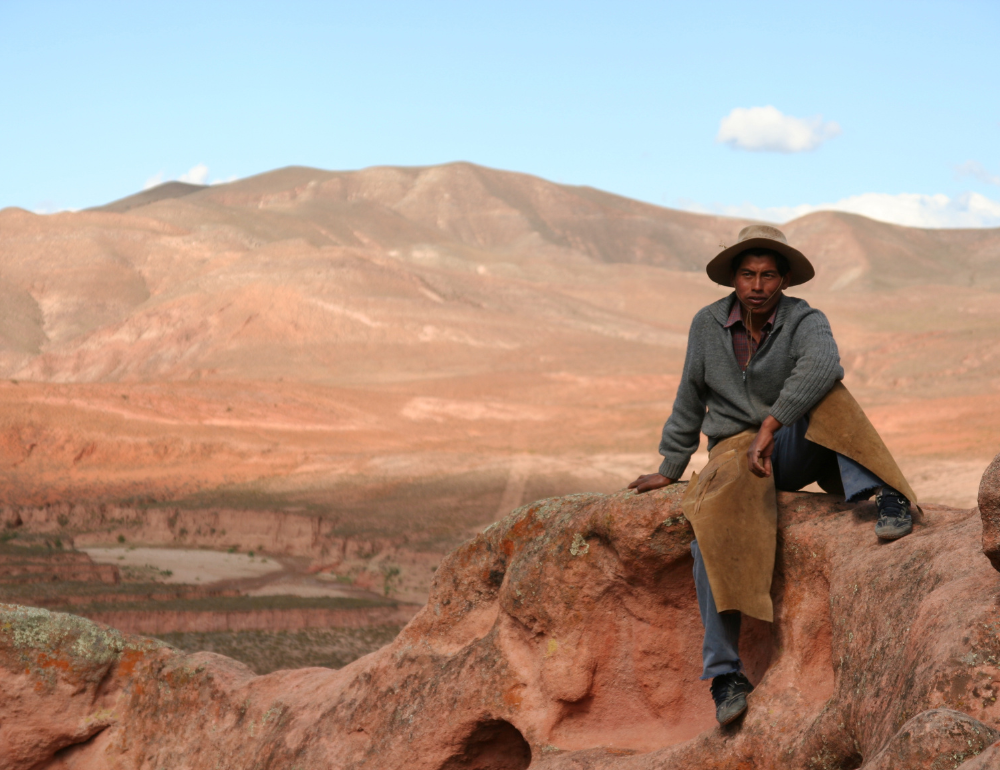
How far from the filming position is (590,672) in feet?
16.1

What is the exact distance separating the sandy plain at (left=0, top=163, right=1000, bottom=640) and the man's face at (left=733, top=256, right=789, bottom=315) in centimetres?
1219

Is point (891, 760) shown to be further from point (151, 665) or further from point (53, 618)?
point (53, 618)

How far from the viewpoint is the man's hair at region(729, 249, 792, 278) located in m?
4.46

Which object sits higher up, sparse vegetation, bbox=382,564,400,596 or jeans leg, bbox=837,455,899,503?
jeans leg, bbox=837,455,899,503

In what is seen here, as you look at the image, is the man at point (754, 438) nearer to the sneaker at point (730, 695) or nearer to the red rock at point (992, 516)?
the sneaker at point (730, 695)

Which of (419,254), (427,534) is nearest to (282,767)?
(427,534)

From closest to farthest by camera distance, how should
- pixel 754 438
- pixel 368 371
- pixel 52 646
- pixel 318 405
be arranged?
1. pixel 754 438
2. pixel 52 646
3. pixel 318 405
4. pixel 368 371

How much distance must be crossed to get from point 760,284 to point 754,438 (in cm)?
67

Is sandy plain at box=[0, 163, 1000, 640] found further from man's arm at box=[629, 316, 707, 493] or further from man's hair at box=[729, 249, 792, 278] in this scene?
man's hair at box=[729, 249, 792, 278]

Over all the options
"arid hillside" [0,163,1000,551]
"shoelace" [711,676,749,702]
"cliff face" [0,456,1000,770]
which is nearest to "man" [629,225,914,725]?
"shoelace" [711,676,749,702]

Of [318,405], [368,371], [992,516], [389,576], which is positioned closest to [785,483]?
[992,516]

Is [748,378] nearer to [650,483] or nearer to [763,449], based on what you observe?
[763,449]

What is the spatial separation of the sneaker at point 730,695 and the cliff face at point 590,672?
8 centimetres

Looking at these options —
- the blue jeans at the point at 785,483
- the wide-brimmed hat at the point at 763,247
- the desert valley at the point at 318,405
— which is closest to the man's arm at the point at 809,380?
the blue jeans at the point at 785,483
